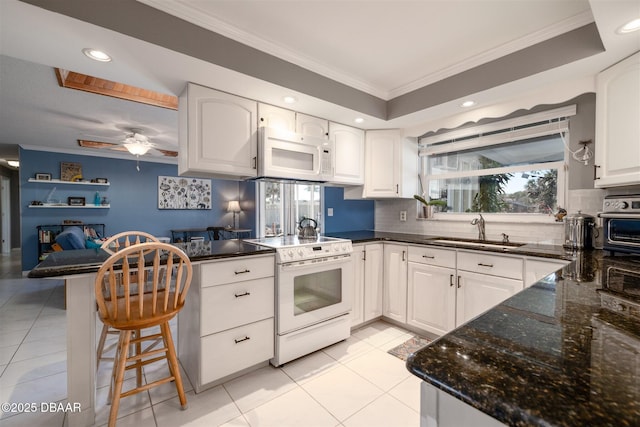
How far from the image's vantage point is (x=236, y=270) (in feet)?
6.40

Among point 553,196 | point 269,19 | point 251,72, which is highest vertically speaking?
point 269,19

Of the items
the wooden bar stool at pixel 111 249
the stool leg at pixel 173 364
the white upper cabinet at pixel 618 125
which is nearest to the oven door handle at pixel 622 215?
the white upper cabinet at pixel 618 125

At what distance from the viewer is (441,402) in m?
0.52

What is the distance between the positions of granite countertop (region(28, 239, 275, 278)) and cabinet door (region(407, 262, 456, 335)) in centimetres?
141

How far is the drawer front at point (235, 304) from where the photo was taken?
1.83 metres

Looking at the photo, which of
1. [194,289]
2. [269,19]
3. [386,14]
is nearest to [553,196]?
[386,14]

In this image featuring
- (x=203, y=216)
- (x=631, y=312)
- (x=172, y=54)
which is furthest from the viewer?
(x=203, y=216)

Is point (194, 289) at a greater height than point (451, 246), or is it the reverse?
point (451, 246)

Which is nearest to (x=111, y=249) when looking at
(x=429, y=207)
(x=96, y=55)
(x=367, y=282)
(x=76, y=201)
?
(x=96, y=55)

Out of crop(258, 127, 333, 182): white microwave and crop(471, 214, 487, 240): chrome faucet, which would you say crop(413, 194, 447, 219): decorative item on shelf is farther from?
crop(258, 127, 333, 182): white microwave

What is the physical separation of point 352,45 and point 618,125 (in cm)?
178

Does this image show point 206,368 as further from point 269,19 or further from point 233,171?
point 269,19

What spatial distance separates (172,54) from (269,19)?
2.08 ft

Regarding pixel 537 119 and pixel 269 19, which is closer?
pixel 269 19
